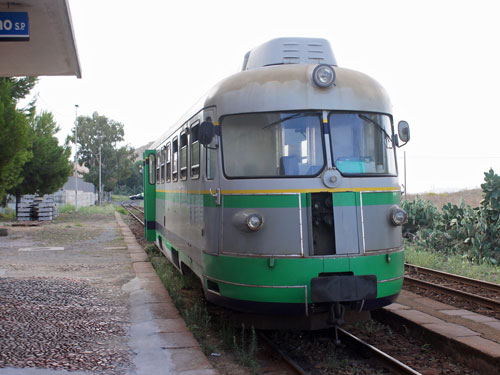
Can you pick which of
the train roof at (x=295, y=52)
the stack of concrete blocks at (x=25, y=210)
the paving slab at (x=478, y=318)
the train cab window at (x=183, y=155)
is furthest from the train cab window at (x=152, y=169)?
the stack of concrete blocks at (x=25, y=210)

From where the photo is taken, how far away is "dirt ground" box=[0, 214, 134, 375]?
5309 mm

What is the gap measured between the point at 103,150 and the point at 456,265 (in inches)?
2832

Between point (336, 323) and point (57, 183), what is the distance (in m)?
33.6

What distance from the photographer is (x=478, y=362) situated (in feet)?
18.7

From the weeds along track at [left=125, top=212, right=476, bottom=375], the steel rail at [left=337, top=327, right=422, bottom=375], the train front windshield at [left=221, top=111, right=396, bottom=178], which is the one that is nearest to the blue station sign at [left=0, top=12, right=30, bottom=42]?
the train front windshield at [left=221, top=111, right=396, bottom=178]

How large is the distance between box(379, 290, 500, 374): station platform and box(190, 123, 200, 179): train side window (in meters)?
3.33

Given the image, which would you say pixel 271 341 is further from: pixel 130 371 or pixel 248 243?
pixel 130 371

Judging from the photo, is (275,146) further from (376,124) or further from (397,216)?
(397,216)

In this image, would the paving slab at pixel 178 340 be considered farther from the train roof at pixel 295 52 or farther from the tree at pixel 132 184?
the tree at pixel 132 184

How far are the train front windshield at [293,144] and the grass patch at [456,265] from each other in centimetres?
588

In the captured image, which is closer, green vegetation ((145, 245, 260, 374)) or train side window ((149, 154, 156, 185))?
green vegetation ((145, 245, 260, 374))

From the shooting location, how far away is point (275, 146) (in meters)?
6.05

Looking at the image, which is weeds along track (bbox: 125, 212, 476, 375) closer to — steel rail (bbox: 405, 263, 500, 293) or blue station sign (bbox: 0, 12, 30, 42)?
steel rail (bbox: 405, 263, 500, 293)

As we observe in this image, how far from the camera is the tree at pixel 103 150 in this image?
3095 inches
